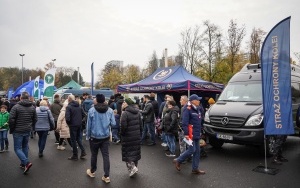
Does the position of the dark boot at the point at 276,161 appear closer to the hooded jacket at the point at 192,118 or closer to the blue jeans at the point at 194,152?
the blue jeans at the point at 194,152

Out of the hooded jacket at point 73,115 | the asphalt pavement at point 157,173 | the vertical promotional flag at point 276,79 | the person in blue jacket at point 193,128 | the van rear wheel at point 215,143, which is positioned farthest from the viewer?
the van rear wheel at point 215,143

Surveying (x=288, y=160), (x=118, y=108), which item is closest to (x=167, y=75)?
(x=118, y=108)

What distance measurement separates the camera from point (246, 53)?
33.5 metres

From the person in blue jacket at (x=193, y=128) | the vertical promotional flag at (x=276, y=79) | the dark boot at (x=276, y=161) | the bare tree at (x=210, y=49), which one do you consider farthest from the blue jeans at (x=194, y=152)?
the bare tree at (x=210, y=49)

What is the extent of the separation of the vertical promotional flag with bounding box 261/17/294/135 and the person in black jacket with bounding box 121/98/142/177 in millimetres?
3134

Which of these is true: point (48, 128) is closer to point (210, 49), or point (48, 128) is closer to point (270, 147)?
point (270, 147)

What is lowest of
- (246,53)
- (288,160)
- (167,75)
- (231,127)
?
(288,160)

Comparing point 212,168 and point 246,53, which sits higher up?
point 246,53

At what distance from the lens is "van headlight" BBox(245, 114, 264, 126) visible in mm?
6996

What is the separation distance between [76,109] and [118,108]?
11.7ft

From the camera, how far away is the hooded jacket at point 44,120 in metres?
7.63

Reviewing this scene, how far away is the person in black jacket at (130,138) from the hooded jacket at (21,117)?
2.39m

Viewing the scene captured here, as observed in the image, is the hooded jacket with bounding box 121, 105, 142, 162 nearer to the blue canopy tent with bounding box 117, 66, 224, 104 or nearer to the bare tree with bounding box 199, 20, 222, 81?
the blue canopy tent with bounding box 117, 66, 224, 104

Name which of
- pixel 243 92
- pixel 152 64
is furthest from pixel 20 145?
pixel 152 64
